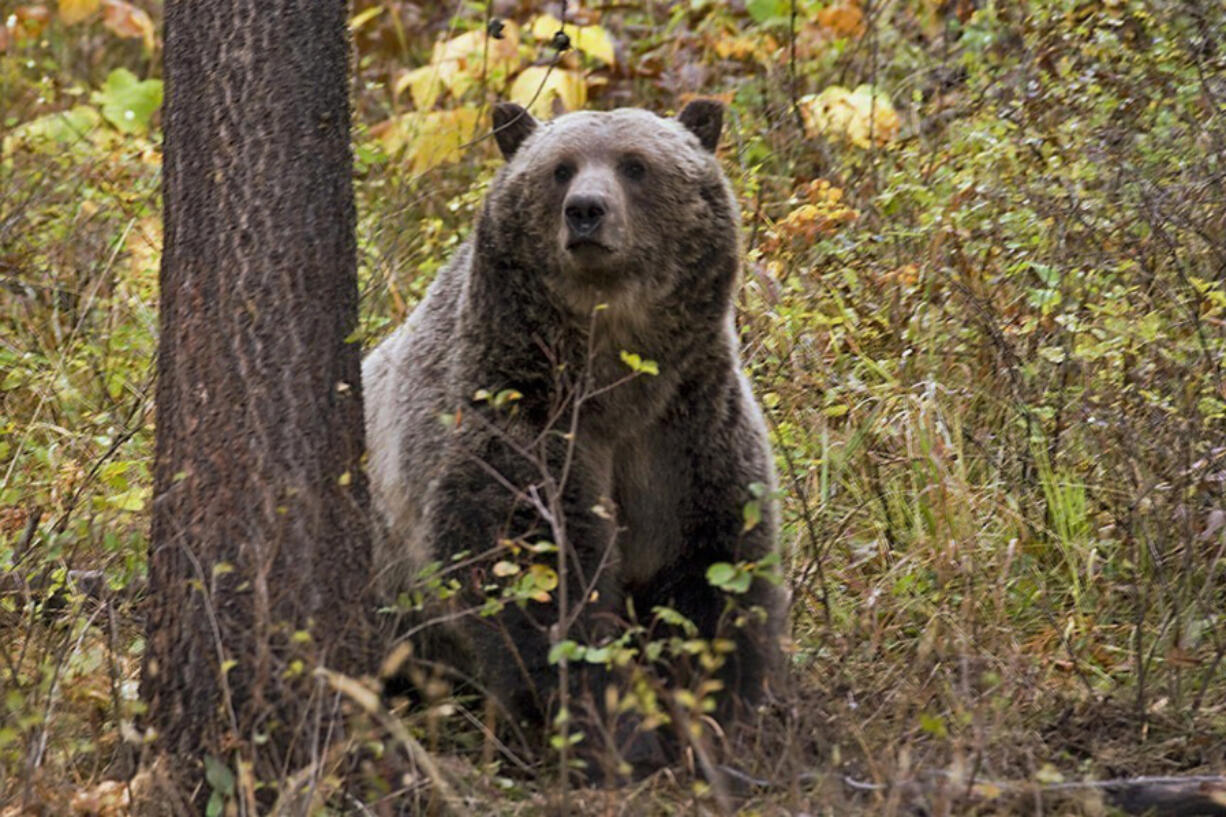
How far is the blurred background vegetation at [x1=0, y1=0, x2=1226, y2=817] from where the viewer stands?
438 cm

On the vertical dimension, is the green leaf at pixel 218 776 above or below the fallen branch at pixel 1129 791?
above

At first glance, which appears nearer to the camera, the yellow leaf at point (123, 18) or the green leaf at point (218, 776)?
the green leaf at point (218, 776)

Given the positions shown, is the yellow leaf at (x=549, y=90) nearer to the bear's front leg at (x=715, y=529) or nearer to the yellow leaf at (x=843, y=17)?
the yellow leaf at (x=843, y=17)

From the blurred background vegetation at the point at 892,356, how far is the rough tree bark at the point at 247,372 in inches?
8.9

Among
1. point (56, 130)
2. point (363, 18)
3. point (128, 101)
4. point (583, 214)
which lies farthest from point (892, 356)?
point (56, 130)

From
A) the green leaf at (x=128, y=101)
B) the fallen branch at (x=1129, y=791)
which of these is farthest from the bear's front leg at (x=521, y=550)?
the green leaf at (x=128, y=101)

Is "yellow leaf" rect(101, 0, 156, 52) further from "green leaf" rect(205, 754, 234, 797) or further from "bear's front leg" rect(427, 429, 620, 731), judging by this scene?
"green leaf" rect(205, 754, 234, 797)

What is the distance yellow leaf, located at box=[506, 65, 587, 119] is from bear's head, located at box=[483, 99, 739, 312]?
2692 millimetres

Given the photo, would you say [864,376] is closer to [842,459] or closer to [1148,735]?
[842,459]

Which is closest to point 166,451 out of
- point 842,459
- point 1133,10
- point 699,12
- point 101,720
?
point 101,720

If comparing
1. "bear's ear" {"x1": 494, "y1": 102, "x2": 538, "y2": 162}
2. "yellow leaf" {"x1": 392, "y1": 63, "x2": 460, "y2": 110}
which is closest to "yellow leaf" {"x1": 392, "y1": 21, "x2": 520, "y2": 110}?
"yellow leaf" {"x1": 392, "y1": 63, "x2": 460, "y2": 110}

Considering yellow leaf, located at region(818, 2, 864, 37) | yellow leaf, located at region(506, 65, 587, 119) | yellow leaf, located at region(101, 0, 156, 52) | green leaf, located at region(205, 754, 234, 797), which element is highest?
yellow leaf, located at region(101, 0, 156, 52)

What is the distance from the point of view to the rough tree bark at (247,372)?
4.04 metres

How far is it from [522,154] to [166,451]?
1.44 meters
